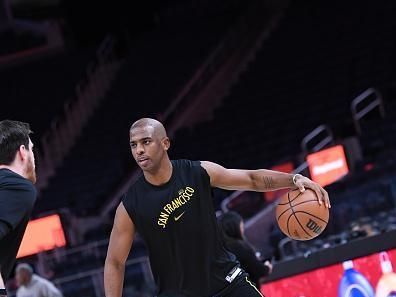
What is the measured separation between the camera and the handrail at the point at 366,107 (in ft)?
54.7

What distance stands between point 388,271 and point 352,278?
32 cm

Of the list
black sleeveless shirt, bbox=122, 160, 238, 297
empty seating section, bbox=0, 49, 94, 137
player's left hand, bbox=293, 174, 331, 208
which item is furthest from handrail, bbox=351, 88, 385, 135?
black sleeveless shirt, bbox=122, 160, 238, 297

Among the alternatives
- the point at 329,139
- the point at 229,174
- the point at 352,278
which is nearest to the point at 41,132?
the point at 329,139

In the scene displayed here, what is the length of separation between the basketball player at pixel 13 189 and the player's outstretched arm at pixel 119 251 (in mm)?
1224

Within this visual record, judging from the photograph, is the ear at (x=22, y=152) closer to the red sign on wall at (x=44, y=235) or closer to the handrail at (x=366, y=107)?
the red sign on wall at (x=44, y=235)

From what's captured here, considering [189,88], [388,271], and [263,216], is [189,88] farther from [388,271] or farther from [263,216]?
[388,271]

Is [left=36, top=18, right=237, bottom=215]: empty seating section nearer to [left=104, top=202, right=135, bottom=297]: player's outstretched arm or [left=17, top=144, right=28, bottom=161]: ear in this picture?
[left=104, top=202, right=135, bottom=297]: player's outstretched arm

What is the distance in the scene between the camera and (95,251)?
16.0 meters

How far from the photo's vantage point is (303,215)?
18.3ft

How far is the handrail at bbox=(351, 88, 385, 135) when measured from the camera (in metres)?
16.7

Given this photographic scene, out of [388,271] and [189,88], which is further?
[189,88]

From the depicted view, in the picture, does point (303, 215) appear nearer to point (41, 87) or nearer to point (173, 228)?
point (173, 228)

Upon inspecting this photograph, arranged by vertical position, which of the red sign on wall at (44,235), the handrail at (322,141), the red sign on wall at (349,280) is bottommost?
the red sign on wall at (349,280)

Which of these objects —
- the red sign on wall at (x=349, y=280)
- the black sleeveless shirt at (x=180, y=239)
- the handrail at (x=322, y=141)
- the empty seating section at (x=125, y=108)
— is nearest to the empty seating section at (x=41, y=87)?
the empty seating section at (x=125, y=108)
